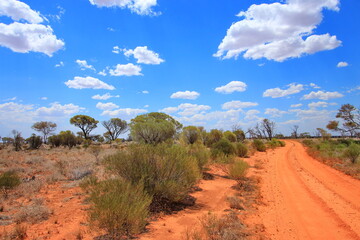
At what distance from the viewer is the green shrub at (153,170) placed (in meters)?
7.11

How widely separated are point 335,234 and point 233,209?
9.49 ft

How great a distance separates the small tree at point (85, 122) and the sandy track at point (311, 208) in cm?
4998

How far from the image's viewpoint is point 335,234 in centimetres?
527

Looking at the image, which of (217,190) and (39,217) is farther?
(217,190)

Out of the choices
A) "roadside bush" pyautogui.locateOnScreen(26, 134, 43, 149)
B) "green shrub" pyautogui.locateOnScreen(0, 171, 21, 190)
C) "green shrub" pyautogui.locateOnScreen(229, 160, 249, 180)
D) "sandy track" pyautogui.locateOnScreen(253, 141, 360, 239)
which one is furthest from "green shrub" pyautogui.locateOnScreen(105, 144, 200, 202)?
"roadside bush" pyautogui.locateOnScreen(26, 134, 43, 149)

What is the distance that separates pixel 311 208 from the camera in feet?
23.4

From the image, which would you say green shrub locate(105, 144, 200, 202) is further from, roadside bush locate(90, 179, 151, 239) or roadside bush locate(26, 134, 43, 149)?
roadside bush locate(26, 134, 43, 149)

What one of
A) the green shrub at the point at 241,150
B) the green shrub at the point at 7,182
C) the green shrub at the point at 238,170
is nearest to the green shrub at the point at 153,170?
the green shrub at the point at 238,170

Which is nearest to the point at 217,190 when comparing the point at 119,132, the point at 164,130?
the point at 164,130

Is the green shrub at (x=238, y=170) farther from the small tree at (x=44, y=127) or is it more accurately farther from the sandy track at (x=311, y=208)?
the small tree at (x=44, y=127)

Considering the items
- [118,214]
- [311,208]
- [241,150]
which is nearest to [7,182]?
[118,214]

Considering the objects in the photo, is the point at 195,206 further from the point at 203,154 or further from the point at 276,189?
the point at 203,154

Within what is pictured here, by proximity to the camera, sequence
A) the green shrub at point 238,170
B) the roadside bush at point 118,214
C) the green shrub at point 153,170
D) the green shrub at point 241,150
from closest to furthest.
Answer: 1. the roadside bush at point 118,214
2. the green shrub at point 153,170
3. the green shrub at point 238,170
4. the green shrub at point 241,150

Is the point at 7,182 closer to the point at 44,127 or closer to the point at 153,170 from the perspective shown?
the point at 153,170
